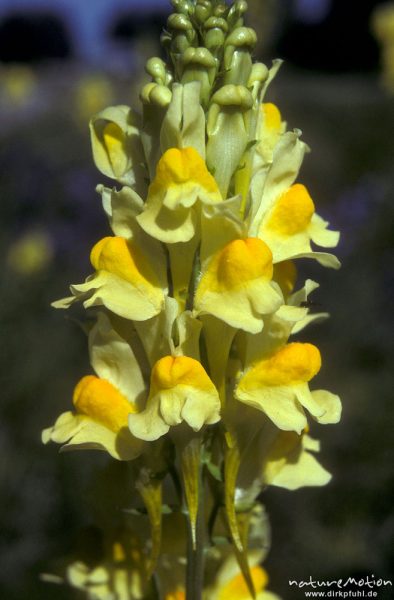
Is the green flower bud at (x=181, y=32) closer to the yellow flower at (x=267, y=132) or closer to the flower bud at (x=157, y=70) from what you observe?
the flower bud at (x=157, y=70)

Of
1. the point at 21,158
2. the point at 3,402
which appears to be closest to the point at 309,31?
the point at 21,158

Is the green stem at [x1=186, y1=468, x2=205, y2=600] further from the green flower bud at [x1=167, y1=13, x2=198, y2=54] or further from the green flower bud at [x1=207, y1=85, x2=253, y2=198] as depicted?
the green flower bud at [x1=167, y1=13, x2=198, y2=54]

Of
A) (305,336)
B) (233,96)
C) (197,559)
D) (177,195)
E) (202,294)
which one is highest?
(233,96)

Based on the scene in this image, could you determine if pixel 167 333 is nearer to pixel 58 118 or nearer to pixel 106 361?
pixel 106 361

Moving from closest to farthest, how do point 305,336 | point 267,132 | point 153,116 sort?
1. point 153,116
2. point 267,132
3. point 305,336

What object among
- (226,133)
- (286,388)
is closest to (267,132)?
(226,133)

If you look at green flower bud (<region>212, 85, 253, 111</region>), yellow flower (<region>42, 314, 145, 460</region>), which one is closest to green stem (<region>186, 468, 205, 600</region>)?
yellow flower (<region>42, 314, 145, 460</region>)

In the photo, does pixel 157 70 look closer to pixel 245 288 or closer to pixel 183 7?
pixel 183 7

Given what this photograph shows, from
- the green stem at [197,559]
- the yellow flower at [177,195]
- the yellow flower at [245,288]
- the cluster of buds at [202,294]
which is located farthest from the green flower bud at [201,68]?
the green stem at [197,559]
